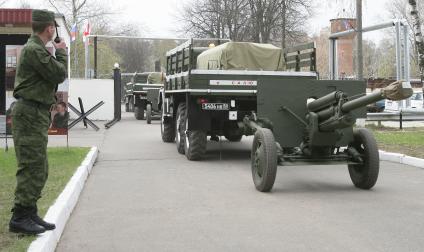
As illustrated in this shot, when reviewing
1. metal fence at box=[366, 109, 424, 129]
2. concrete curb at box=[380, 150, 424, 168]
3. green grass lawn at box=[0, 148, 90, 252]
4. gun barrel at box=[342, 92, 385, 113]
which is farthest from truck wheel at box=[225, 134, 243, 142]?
gun barrel at box=[342, 92, 385, 113]

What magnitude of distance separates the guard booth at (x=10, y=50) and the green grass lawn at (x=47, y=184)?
110 centimetres

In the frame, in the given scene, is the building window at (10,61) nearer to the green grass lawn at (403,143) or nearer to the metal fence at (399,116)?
the green grass lawn at (403,143)

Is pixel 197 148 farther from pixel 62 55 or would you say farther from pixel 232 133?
pixel 62 55

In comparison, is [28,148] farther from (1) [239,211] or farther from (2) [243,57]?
(2) [243,57]

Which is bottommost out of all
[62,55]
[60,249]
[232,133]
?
[60,249]

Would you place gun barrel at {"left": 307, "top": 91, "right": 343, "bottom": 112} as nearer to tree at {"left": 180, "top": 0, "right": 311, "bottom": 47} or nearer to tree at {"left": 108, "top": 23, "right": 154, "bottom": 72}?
tree at {"left": 180, "top": 0, "right": 311, "bottom": 47}

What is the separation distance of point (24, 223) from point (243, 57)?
7428 mm

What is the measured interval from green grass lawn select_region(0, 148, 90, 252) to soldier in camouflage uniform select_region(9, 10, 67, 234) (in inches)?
7.6

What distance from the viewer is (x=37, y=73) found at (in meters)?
5.05

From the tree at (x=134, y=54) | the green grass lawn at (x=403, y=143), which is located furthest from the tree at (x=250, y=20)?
the tree at (x=134, y=54)

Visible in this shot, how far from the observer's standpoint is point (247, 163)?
11438 mm

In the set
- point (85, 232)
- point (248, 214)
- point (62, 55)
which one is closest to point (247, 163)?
point (248, 214)

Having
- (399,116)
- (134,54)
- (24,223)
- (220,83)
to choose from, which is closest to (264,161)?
(220,83)

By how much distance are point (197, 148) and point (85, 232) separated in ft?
18.7
